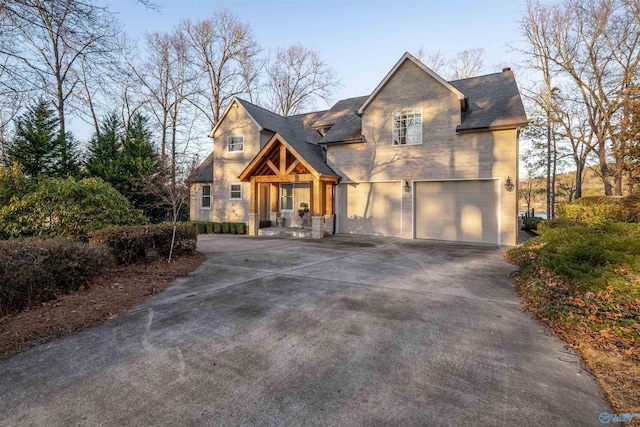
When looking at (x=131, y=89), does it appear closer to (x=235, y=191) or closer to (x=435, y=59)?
(x=235, y=191)

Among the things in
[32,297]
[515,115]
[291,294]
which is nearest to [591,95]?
[515,115]

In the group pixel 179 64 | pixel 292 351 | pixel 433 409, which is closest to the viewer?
pixel 433 409

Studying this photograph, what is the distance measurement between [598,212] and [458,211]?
4754mm

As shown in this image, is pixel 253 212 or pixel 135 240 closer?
pixel 135 240

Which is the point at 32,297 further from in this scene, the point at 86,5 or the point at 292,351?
the point at 86,5

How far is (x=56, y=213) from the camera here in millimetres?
7867

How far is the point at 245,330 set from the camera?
4070 millimetres

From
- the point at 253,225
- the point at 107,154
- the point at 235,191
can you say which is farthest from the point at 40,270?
the point at 107,154

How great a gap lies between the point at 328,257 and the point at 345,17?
418 inches

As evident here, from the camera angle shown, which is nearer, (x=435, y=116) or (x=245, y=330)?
(x=245, y=330)

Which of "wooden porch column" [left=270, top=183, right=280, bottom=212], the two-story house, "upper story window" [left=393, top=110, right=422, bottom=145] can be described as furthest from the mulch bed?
"upper story window" [left=393, top=110, right=422, bottom=145]

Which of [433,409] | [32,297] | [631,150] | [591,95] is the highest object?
[591,95]

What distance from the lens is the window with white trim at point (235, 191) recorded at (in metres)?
18.2

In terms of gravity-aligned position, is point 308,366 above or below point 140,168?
below
